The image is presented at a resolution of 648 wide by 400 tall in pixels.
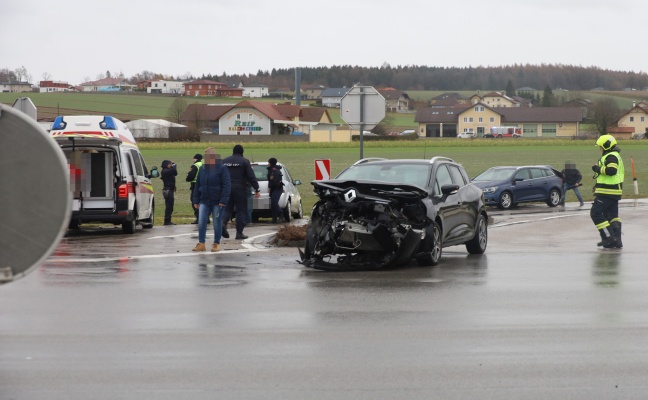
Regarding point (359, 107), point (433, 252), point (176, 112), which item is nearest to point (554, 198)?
point (359, 107)

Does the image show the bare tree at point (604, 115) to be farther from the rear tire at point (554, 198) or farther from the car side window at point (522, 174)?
the car side window at point (522, 174)

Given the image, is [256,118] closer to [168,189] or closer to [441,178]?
[168,189]

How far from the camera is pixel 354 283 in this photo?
12953 millimetres

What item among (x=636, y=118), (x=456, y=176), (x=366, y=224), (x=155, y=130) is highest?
(x=636, y=118)

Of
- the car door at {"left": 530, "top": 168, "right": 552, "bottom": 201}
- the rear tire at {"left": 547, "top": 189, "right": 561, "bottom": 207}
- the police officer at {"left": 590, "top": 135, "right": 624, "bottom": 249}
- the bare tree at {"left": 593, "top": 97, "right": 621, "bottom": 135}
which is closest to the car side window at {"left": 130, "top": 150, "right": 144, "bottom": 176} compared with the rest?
the police officer at {"left": 590, "top": 135, "right": 624, "bottom": 249}

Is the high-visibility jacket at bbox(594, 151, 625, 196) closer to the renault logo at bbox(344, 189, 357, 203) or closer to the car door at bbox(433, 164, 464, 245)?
the car door at bbox(433, 164, 464, 245)

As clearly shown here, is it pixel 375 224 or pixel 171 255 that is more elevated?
pixel 375 224

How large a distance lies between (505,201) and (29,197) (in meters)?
30.1

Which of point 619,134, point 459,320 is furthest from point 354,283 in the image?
point 619,134

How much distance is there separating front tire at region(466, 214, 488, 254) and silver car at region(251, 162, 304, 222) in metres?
9.14

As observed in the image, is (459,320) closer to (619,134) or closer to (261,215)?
(261,215)

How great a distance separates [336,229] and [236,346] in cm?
606

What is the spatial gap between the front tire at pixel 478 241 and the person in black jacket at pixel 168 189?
32.4 feet

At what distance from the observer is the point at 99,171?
2134cm
